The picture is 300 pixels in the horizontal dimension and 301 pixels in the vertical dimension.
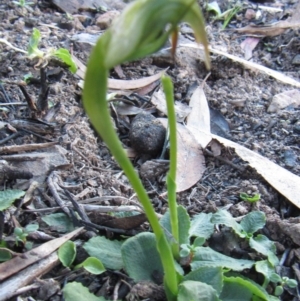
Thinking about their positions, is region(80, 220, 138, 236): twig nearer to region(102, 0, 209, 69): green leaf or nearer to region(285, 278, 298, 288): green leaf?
region(285, 278, 298, 288): green leaf

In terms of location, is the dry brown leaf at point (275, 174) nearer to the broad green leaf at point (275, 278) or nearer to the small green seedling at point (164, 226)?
the small green seedling at point (164, 226)

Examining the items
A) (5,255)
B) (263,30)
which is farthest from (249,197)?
(263,30)

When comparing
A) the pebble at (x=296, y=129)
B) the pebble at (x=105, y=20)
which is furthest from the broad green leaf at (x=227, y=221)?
the pebble at (x=105, y=20)

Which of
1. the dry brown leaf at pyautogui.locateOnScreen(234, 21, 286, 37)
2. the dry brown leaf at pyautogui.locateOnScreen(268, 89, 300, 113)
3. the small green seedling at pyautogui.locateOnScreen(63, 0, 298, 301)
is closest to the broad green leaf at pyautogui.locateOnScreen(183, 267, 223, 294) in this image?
the small green seedling at pyautogui.locateOnScreen(63, 0, 298, 301)

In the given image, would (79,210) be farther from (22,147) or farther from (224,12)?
(224,12)

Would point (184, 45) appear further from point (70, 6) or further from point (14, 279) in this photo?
point (14, 279)
